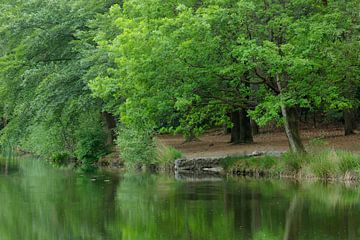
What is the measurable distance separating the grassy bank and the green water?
104 cm

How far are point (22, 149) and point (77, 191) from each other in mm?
33761

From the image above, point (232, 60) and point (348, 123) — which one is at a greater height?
point (232, 60)

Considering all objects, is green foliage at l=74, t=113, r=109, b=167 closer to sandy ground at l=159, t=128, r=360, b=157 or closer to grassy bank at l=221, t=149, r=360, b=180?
sandy ground at l=159, t=128, r=360, b=157

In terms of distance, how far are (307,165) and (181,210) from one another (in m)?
7.04

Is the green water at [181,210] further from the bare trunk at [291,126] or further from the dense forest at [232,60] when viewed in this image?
the dense forest at [232,60]

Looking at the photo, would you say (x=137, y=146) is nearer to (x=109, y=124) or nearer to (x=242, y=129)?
(x=242, y=129)

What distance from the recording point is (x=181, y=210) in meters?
16.7

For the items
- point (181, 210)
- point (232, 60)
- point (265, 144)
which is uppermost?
point (232, 60)

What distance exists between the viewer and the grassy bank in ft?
69.6

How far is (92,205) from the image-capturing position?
720 inches

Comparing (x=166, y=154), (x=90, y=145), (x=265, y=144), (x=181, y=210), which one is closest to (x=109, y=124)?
(x=90, y=145)

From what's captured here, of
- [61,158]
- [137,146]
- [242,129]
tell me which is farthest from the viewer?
[61,158]

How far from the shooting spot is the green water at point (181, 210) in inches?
538

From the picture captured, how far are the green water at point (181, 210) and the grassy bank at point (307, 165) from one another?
3.41ft
